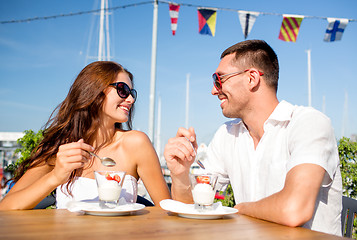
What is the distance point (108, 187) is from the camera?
1805 millimetres

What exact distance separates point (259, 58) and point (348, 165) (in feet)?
11.7

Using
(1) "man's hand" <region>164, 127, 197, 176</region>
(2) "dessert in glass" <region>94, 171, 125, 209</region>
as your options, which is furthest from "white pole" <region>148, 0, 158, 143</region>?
(2) "dessert in glass" <region>94, 171, 125, 209</region>

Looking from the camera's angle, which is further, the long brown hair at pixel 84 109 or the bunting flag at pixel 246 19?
the bunting flag at pixel 246 19

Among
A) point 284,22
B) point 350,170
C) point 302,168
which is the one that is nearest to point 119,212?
point 302,168

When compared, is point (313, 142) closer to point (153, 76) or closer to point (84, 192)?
point (84, 192)

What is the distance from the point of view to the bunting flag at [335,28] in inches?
346

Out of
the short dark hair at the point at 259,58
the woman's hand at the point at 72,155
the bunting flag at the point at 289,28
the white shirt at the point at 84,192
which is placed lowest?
the white shirt at the point at 84,192

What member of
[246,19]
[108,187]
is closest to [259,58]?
[108,187]

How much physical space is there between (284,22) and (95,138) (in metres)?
7.04

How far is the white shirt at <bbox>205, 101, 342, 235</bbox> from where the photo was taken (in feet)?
6.40

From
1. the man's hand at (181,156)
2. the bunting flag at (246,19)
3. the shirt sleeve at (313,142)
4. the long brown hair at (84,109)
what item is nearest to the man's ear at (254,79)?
the shirt sleeve at (313,142)

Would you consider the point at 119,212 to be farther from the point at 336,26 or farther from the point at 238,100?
the point at 336,26

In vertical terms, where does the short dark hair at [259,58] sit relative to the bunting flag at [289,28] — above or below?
below

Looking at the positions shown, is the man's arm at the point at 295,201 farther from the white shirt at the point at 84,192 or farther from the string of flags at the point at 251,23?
the string of flags at the point at 251,23
